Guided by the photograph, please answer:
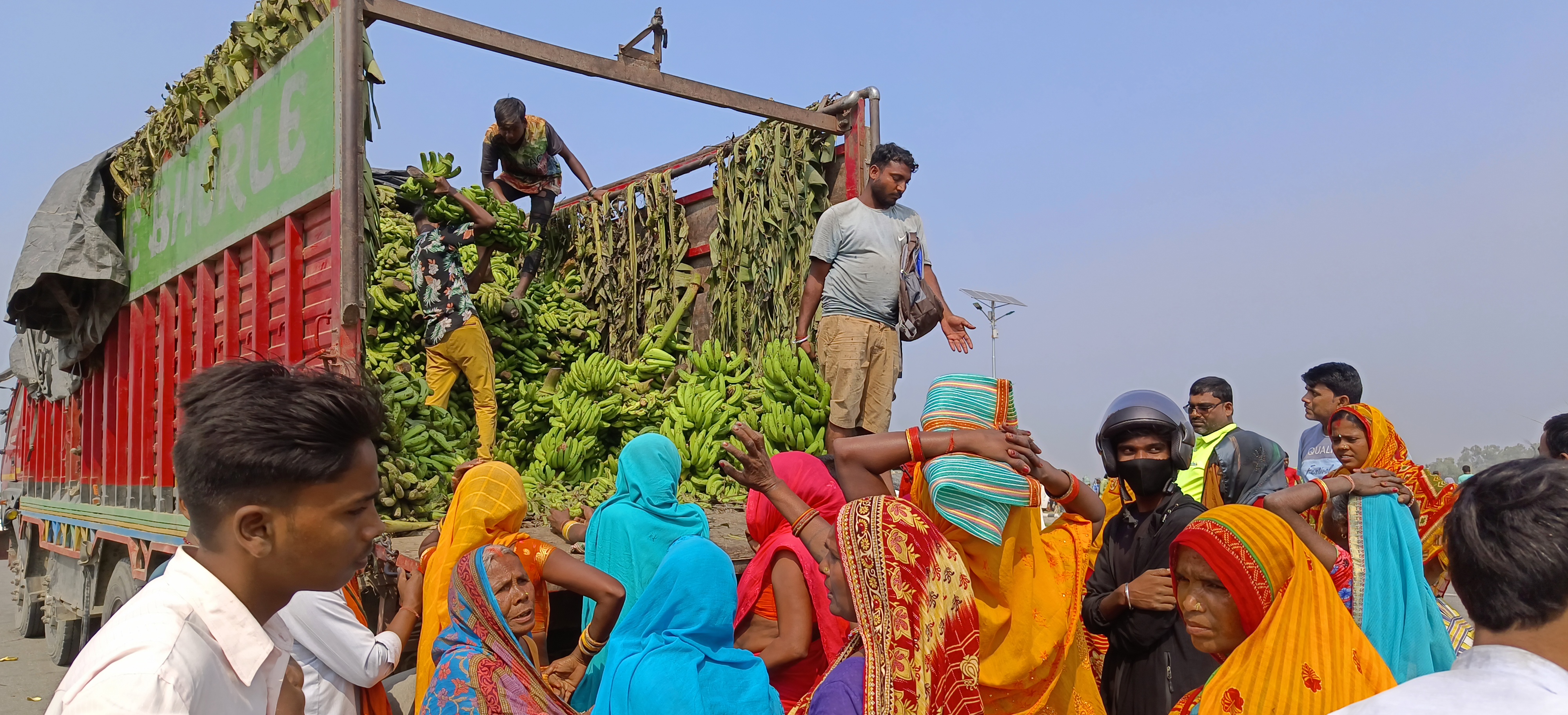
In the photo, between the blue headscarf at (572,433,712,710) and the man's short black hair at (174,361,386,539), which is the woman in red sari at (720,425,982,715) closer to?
the man's short black hair at (174,361,386,539)

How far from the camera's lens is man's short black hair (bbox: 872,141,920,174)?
16.4 feet

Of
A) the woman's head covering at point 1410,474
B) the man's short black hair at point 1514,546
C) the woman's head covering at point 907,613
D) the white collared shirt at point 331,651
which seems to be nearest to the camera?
the man's short black hair at point 1514,546

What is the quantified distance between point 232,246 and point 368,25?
151cm

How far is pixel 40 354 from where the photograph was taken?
25.8 feet

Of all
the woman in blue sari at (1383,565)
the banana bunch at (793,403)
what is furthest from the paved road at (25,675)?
the woman in blue sari at (1383,565)

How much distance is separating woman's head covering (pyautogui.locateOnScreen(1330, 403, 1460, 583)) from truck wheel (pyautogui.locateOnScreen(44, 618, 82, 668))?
8.51m

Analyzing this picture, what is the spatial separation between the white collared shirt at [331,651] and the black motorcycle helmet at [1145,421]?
7.27ft

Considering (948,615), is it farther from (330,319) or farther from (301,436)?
(330,319)

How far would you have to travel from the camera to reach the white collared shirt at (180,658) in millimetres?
1018

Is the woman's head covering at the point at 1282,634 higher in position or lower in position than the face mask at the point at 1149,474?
lower

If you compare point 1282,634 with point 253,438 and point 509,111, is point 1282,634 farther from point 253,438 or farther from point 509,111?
point 509,111

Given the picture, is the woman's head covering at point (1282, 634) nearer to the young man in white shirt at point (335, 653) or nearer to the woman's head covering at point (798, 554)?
the woman's head covering at point (798, 554)

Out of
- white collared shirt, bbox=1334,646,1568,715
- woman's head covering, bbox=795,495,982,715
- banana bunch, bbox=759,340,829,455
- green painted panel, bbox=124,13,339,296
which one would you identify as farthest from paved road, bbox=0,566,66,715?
white collared shirt, bbox=1334,646,1568,715

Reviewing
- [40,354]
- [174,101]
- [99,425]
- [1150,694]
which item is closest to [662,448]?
[1150,694]
